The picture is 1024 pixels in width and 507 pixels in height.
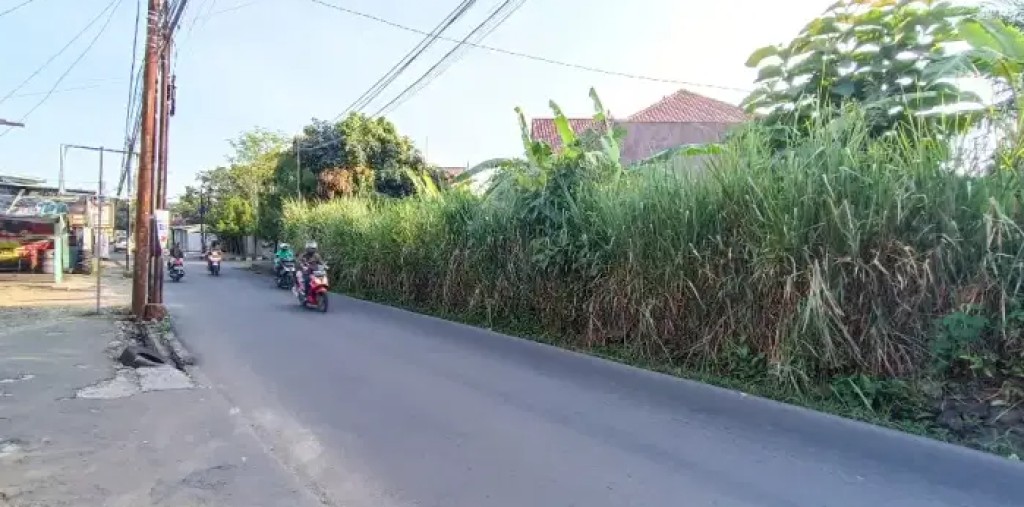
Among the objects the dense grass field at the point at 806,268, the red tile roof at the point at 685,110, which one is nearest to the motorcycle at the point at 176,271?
the red tile roof at the point at 685,110

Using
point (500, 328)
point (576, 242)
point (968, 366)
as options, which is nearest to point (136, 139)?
point (500, 328)

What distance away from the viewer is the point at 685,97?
3019cm

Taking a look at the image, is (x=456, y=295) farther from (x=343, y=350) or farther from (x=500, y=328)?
(x=343, y=350)

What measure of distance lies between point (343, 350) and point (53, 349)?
13.3 ft

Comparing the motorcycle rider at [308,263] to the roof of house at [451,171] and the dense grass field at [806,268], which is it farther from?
the roof of house at [451,171]

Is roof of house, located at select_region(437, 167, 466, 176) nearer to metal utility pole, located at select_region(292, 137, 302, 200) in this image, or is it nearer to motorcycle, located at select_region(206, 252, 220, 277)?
metal utility pole, located at select_region(292, 137, 302, 200)

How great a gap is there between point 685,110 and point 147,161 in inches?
821

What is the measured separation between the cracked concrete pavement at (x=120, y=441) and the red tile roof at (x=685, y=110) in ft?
68.3

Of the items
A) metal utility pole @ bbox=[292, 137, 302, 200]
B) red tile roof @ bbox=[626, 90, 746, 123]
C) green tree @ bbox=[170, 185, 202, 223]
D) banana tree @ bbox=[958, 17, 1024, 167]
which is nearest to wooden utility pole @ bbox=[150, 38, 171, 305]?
banana tree @ bbox=[958, 17, 1024, 167]

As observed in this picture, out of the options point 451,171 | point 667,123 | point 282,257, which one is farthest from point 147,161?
point 451,171

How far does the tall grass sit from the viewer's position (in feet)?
20.2

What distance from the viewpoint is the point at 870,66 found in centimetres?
859

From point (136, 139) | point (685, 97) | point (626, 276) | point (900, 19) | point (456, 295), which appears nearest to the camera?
point (900, 19)

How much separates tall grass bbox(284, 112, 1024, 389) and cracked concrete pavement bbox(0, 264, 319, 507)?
4837 mm
